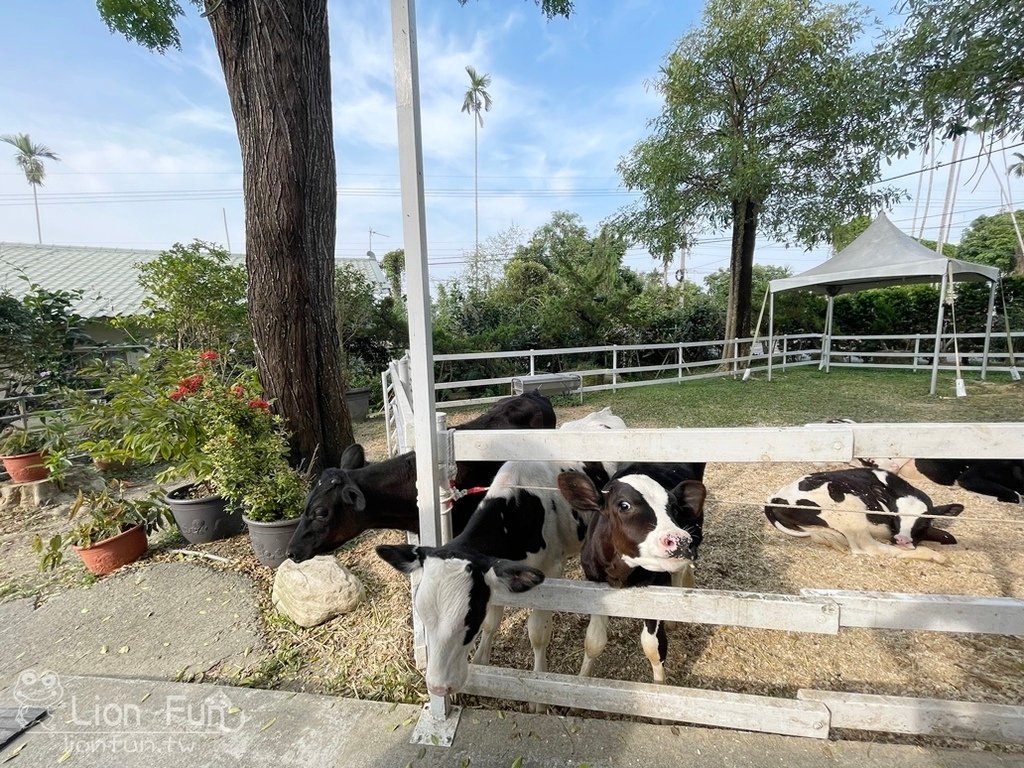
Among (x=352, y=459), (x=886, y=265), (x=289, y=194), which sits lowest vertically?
(x=352, y=459)

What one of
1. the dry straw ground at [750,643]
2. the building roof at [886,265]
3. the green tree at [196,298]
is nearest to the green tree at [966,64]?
the building roof at [886,265]

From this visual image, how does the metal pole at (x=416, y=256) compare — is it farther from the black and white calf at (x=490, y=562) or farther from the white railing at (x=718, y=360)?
the white railing at (x=718, y=360)

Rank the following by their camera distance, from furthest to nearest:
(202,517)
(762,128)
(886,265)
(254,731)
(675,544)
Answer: (762,128)
(886,265)
(202,517)
(254,731)
(675,544)

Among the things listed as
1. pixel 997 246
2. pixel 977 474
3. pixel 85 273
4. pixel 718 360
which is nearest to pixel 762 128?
pixel 718 360

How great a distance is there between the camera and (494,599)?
5.53ft

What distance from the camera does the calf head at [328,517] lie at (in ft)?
8.08

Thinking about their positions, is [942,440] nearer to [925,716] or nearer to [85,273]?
[925,716]

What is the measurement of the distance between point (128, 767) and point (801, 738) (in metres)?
2.41

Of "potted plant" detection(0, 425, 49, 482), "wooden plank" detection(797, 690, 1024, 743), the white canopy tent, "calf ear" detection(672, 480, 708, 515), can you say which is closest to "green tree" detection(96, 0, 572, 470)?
"calf ear" detection(672, 480, 708, 515)

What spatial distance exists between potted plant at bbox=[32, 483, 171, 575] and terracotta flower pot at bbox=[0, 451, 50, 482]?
222 cm

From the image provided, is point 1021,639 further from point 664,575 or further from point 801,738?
point 664,575

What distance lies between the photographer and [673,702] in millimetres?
1566

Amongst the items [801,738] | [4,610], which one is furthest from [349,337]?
[801,738]

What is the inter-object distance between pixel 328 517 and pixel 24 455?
479 cm
